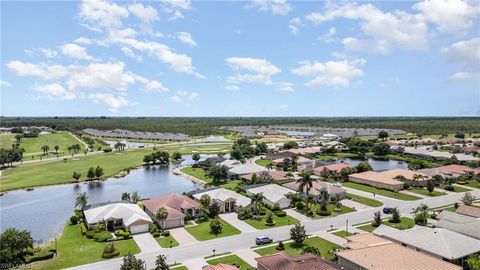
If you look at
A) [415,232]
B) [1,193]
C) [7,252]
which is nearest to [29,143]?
[1,193]

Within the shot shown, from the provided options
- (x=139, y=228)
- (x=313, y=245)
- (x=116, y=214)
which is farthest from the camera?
(x=116, y=214)

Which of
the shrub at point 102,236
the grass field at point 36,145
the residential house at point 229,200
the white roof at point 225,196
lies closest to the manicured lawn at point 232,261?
the shrub at point 102,236

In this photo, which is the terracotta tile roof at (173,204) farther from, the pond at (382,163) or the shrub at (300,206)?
the pond at (382,163)

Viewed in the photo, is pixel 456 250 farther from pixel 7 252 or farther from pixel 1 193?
pixel 1 193

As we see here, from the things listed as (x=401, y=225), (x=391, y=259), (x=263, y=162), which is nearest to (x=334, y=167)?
(x=263, y=162)

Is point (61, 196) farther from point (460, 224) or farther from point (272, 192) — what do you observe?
point (460, 224)

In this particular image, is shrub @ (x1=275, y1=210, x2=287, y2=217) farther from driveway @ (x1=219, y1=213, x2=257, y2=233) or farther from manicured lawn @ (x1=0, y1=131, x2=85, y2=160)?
manicured lawn @ (x1=0, y1=131, x2=85, y2=160)

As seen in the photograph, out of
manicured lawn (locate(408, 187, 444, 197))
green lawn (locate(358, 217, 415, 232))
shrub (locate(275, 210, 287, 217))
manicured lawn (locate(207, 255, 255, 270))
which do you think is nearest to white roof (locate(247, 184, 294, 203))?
shrub (locate(275, 210, 287, 217))
